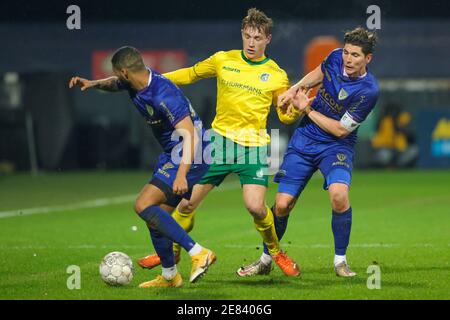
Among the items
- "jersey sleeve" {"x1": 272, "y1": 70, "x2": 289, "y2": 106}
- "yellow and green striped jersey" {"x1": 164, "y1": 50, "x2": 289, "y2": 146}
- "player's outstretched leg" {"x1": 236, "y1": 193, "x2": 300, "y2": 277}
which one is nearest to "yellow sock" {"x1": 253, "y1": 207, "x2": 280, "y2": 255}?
"player's outstretched leg" {"x1": 236, "y1": 193, "x2": 300, "y2": 277}

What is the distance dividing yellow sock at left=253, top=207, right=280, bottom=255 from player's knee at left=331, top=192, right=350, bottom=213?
0.59 m

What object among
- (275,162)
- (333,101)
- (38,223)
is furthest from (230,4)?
(333,101)

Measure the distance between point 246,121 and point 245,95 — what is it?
243 millimetres

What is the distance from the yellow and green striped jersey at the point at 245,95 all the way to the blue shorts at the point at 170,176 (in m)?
0.97

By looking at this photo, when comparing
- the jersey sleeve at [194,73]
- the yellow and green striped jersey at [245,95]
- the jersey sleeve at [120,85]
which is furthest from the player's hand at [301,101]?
the jersey sleeve at [120,85]

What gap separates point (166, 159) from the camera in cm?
923

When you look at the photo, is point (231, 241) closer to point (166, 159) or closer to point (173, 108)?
point (166, 159)

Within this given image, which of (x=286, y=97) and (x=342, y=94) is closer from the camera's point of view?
(x=286, y=97)

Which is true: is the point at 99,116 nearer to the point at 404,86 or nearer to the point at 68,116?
the point at 68,116

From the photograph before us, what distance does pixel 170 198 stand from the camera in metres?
9.23

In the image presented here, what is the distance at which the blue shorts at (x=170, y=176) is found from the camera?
9.09 metres

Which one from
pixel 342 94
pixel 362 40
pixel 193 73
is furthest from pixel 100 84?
pixel 362 40

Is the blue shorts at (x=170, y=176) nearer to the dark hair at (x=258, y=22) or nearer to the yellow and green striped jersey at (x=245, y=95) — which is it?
the yellow and green striped jersey at (x=245, y=95)

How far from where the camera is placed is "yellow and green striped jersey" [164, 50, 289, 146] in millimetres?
10258
